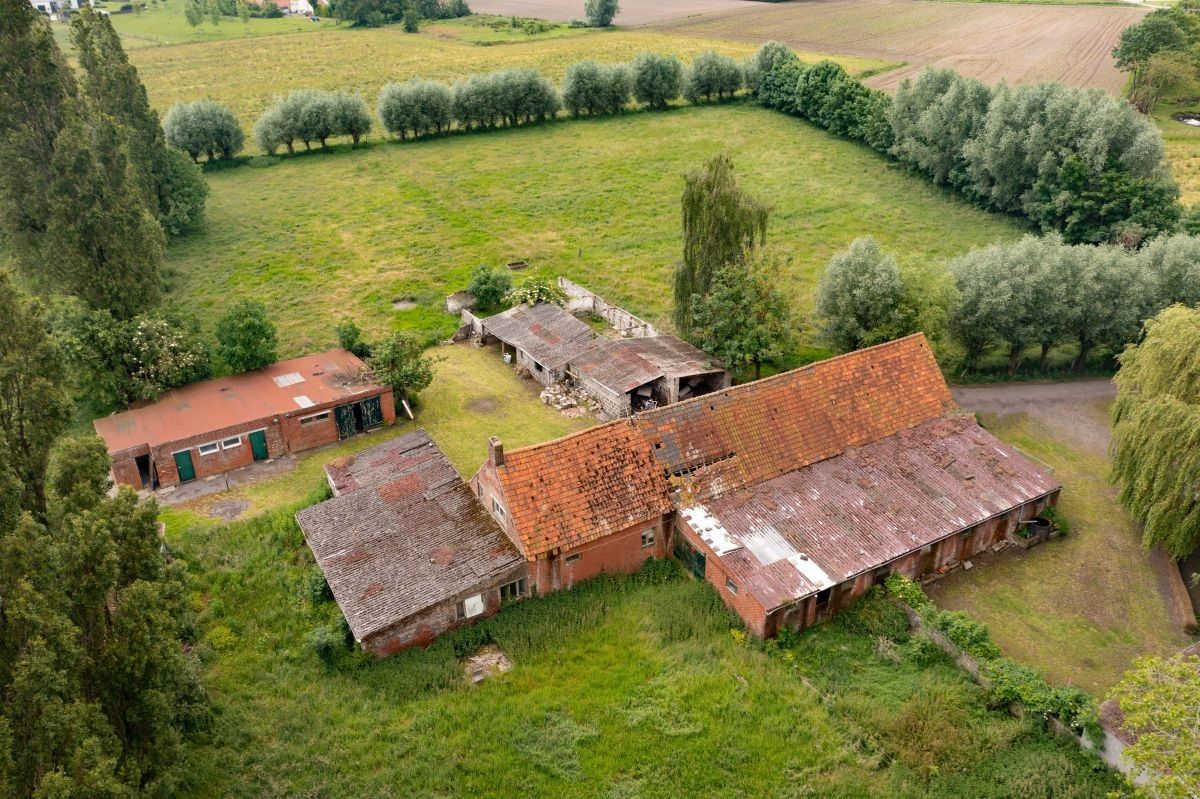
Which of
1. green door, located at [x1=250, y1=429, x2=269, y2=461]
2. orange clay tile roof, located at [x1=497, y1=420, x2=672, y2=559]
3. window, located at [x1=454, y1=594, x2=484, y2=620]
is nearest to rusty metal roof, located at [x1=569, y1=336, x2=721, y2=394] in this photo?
orange clay tile roof, located at [x1=497, y1=420, x2=672, y2=559]

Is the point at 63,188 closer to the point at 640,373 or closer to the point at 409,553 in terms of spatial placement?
the point at 409,553

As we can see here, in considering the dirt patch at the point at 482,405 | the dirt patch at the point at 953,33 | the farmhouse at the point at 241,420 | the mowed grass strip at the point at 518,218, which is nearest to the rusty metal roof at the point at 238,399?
the farmhouse at the point at 241,420

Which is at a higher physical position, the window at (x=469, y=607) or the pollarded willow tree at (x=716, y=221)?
the pollarded willow tree at (x=716, y=221)

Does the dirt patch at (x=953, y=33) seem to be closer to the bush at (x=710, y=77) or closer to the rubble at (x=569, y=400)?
the bush at (x=710, y=77)

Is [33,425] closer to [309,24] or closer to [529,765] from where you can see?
[529,765]

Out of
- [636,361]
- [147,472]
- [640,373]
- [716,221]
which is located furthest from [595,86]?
[147,472]

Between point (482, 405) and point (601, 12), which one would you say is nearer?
point (482, 405)
